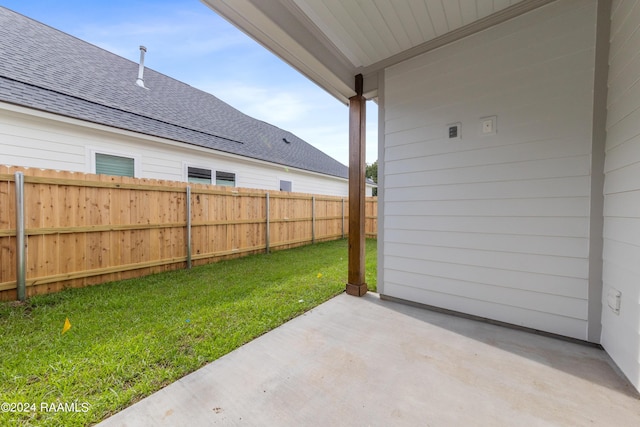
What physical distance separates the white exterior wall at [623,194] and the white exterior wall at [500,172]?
14 cm

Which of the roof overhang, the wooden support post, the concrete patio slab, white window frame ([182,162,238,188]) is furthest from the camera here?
white window frame ([182,162,238,188])

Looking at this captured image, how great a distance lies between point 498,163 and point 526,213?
1.70 ft

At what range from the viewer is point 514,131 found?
7.62ft

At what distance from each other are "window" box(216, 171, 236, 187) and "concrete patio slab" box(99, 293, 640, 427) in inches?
227

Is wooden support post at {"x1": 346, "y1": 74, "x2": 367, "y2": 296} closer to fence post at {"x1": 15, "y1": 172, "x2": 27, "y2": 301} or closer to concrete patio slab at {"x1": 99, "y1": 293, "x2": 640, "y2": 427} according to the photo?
concrete patio slab at {"x1": 99, "y1": 293, "x2": 640, "y2": 427}

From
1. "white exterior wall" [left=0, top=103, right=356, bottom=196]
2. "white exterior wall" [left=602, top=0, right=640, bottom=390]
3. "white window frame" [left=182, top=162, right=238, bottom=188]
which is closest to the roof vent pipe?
"white exterior wall" [left=0, top=103, right=356, bottom=196]

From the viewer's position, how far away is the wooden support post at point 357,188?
3230mm

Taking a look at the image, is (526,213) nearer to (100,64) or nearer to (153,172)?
(153,172)

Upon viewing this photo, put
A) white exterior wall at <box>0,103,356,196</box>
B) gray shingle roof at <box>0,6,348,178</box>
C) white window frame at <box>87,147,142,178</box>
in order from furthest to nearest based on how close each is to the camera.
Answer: white window frame at <box>87,147,142,178</box>
gray shingle roof at <box>0,6,348,178</box>
white exterior wall at <box>0,103,356,196</box>

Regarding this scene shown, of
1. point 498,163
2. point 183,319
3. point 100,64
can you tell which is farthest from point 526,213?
point 100,64

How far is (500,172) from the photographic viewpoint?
7.89 feet

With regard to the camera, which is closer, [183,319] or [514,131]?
[514,131]

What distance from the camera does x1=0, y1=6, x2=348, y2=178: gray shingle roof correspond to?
455cm

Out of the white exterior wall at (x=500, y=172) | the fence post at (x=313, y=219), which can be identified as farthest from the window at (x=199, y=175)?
the white exterior wall at (x=500, y=172)
